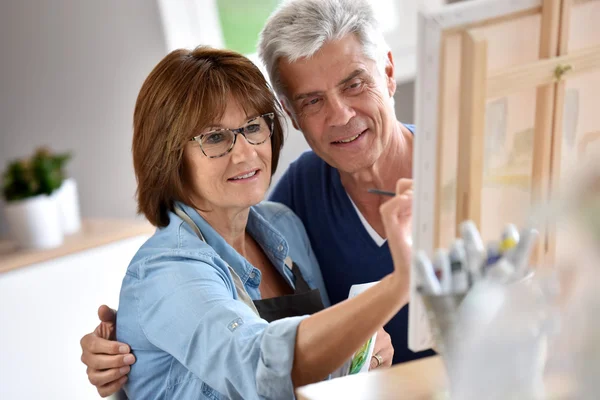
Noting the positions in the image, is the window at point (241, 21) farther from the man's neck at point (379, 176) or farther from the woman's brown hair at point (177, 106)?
the woman's brown hair at point (177, 106)

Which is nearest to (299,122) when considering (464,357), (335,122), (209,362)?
(335,122)

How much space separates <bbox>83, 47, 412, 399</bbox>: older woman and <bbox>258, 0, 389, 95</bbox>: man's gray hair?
125 millimetres

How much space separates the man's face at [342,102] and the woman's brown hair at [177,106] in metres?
0.12

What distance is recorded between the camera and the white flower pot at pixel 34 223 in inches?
116

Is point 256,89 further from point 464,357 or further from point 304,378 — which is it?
point 464,357

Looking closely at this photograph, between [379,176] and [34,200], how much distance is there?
1761 millimetres

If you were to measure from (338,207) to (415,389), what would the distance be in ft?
3.03

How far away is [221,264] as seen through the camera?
1.35 m

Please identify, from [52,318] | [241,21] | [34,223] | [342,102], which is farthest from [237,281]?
[241,21]

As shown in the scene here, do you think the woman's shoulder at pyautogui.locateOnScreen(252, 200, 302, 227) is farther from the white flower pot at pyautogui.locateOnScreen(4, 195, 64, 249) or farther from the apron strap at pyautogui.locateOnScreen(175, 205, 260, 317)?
the white flower pot at pyautogui.locateOnScreen(4, 195, 64, 249)

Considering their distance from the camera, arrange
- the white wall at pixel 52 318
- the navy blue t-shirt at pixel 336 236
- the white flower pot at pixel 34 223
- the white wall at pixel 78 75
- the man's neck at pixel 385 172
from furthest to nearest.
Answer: the white wall at pixel 78 75, the white flower pot at pixel 34 223, the white wall at pixel 52 318, the man's neck at pixel 385 172, the navy blue t-shirt at pixel 336 236

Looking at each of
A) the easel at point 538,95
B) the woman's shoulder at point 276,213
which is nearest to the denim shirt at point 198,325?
the woman's shoulder at point 276,213

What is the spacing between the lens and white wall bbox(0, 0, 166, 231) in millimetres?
3299

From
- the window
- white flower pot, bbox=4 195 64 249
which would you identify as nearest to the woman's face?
white flower pot, bbox=4 195 64 249
